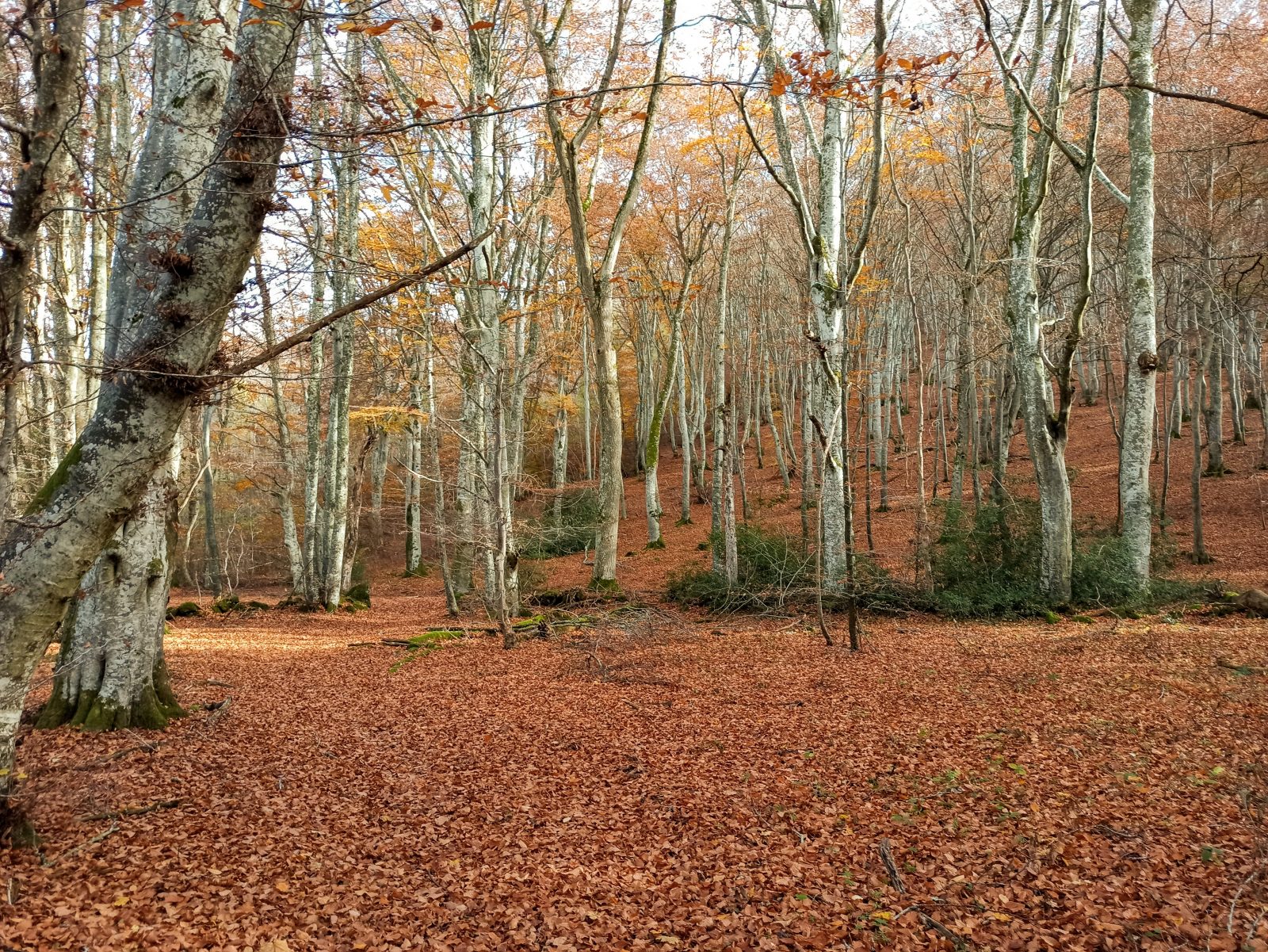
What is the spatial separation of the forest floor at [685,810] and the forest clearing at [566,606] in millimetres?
27

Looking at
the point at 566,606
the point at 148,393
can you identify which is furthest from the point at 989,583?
the point at 148,393

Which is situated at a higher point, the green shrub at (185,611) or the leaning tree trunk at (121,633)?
the leaning tree trunk at (121,633)

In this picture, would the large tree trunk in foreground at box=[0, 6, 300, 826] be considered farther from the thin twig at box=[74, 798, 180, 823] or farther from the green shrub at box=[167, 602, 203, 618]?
the green shrub at box=[167, 602, 203, 618]

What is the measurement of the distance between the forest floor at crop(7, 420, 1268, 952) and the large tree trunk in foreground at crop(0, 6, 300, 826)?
1145mm

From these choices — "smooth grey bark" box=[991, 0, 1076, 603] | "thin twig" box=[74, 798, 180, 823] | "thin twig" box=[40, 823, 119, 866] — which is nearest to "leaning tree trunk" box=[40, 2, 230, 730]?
"thin twig" box=[74, 798, 180, 823]

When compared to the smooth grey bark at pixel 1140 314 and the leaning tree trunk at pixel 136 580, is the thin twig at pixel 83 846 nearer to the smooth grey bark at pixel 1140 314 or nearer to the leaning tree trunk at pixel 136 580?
the leaning tree trunk at pixel 136 580

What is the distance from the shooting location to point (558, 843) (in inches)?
141

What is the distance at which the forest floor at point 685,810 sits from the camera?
277cm

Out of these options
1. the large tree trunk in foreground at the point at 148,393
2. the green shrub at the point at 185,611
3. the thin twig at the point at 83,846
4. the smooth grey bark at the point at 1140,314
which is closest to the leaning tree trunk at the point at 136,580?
the thin twig at the point at 83,846

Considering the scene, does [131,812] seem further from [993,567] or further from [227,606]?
[227,606]

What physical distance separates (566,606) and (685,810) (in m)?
7.93

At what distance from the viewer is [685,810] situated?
12.7ft

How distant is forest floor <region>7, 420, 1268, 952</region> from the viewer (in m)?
2.77

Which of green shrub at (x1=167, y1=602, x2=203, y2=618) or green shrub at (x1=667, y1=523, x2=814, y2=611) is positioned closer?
green shrub at (x1=667, y1=523, x2=814, y2=611)
